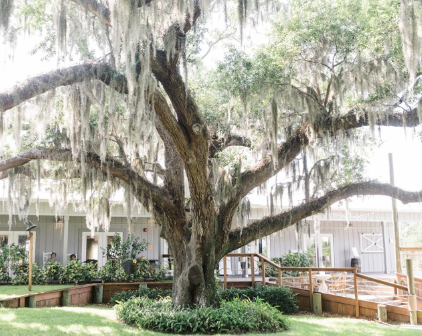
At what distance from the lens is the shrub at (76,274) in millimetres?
12594

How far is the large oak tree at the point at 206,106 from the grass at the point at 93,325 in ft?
5.28

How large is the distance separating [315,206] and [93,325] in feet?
15.8

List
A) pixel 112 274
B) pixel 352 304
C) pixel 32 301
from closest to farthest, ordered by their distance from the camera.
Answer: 1. pixel 32 301
2. pixel 352 304
3. pixel 112 274

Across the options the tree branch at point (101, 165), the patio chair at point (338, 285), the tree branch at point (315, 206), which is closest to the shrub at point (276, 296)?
the patio chair at point (338, 285)

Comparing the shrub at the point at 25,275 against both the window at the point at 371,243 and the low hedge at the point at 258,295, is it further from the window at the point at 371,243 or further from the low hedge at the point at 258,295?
the window at the point at 371,243

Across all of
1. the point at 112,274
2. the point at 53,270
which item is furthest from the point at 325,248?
the point at 53,270

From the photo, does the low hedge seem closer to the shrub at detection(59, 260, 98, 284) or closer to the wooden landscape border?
the wooden landscape border

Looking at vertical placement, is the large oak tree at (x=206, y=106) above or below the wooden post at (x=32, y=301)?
above

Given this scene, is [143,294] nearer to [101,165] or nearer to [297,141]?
[101,165]

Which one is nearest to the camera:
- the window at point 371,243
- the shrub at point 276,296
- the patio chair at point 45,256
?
the shrub at point 276,296

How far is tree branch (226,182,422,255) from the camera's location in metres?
8.81

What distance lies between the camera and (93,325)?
7301mm

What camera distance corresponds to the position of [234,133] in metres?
9.82

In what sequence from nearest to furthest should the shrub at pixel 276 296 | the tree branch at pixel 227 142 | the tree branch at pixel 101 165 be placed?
1. the tree branch at pixel 101 165
2. the tree branch at pixel 227 142
3. the shrub at pixel 276 296
